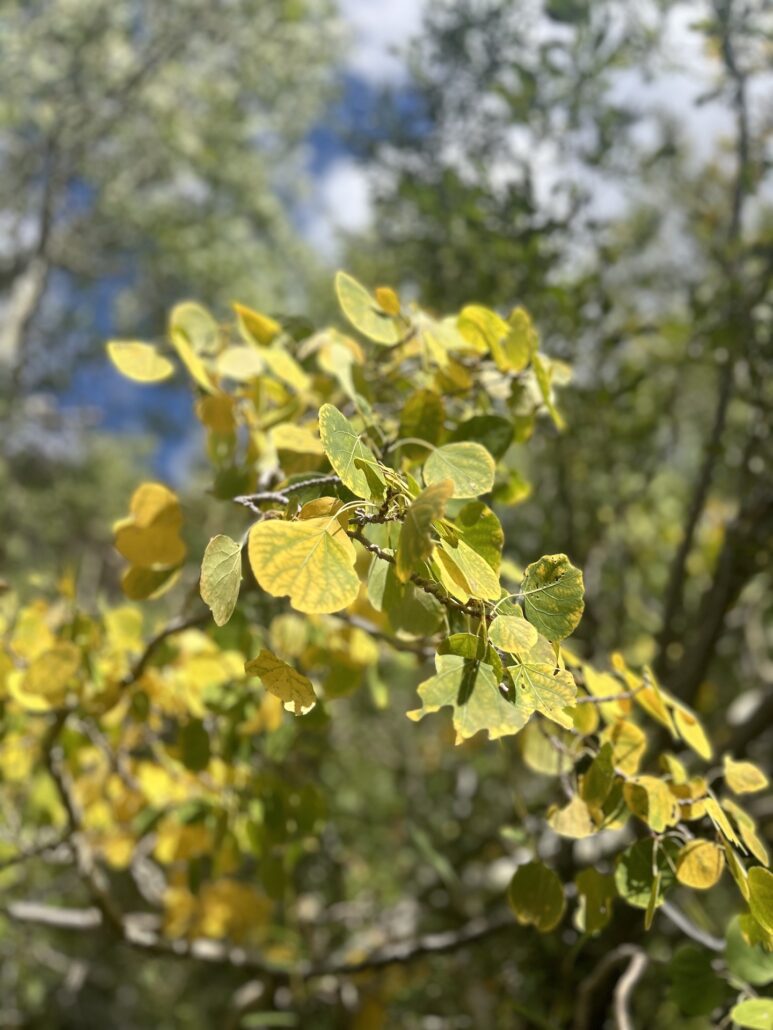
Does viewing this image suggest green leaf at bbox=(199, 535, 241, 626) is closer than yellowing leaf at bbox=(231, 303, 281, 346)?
Yes

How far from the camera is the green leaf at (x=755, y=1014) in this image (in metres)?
0.77

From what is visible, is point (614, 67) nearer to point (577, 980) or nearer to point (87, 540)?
point (577, 980)

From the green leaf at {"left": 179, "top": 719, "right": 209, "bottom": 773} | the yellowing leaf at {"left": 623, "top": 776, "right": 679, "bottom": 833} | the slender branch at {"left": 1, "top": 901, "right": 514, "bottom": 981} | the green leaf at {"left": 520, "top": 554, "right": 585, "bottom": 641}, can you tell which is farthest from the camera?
the slender branch at {"left": 1, "top": 901, "right": 514, "bottom": 981}

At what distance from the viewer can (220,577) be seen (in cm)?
66

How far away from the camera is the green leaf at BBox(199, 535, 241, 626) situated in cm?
64

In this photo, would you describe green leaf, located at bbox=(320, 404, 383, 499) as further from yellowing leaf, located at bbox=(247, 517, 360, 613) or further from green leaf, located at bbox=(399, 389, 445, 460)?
green leaf, located at bbox=(399, 389, 445, 460)

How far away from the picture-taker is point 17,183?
27.3ft

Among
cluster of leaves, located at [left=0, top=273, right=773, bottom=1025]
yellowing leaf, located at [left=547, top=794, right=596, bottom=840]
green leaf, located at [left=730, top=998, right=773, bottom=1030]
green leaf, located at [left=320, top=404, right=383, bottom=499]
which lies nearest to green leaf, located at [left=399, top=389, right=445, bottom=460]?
cluster of leaves, located at [left=0, top=273, right=773, bottom=1025]

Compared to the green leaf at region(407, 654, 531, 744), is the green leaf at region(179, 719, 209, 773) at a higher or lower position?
lower

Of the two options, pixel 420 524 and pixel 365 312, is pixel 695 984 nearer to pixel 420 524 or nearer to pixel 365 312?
pixel 420 524

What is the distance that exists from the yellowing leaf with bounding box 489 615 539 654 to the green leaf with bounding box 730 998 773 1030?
1.48ft

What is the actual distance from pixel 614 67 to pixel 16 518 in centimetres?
708

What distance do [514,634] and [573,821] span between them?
0.26 meters

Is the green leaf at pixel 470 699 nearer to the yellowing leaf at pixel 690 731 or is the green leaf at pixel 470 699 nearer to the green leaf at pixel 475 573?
the green leaf at pixel 475 573
